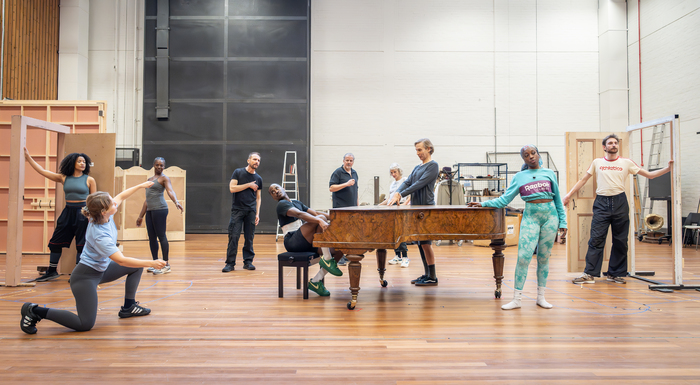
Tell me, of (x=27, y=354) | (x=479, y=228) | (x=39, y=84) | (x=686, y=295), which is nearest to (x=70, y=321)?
(x=27, y=354)

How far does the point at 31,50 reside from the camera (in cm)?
913

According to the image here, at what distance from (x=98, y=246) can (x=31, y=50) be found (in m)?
8.91

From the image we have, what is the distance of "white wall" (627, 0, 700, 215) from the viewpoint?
329 inches

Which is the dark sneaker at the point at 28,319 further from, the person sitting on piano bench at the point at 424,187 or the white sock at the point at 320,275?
the person sitting on piano bench at the point at 424,187

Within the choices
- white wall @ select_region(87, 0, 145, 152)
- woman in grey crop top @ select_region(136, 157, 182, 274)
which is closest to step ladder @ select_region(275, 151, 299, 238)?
white wall @ select_region(87, 0, 145, 152)

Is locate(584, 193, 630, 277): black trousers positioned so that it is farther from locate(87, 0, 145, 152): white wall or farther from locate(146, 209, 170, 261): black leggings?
locate(87, 0, 145, 152): white wall

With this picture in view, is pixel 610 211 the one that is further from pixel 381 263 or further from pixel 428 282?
pixel 381 263

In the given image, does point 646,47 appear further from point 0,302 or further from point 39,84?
point 39,84

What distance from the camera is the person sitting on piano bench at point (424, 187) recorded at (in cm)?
416

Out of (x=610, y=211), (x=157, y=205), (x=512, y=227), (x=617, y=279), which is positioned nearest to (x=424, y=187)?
(x=610, y=211)

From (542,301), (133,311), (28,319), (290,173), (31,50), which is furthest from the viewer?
(290,173)

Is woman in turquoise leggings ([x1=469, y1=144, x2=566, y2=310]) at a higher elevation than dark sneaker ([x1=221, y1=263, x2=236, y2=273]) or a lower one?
higher

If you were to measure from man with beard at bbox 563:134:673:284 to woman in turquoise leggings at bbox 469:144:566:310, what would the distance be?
1.18 m

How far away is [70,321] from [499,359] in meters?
2.73
